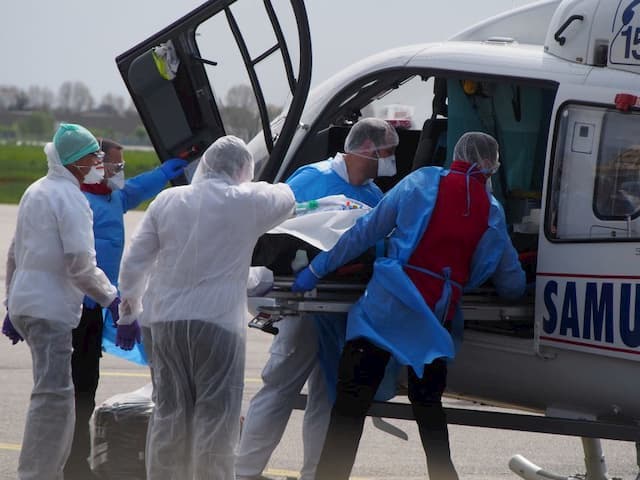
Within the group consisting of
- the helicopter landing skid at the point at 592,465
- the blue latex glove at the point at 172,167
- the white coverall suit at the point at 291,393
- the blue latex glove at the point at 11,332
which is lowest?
the helicopter landing skid at the point at 592,465

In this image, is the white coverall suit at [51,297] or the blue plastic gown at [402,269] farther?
the white coverall suit at [51,297]

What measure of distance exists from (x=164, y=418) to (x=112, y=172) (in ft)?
6.36

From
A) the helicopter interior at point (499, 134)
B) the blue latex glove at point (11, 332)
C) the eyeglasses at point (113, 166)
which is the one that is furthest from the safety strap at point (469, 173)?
the blue latex glove at point (11, 332)

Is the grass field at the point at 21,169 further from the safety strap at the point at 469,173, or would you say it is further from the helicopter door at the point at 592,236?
the helicopter door at the point at 592,236

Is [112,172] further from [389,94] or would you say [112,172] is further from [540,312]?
[540,312]

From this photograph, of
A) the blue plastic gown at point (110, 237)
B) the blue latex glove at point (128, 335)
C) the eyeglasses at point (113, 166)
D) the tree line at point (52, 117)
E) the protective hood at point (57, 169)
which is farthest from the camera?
the tree line at point (52, 117)

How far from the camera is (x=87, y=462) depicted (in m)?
7.10

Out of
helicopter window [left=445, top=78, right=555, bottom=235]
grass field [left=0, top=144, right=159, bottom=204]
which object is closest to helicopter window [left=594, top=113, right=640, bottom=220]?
helicopter window [left=445, top=78, right=555, bottom=235]

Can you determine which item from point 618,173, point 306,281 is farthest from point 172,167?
point 618,173

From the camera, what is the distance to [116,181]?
294 inches

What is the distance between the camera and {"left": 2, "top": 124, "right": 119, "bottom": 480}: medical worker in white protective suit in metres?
6.39

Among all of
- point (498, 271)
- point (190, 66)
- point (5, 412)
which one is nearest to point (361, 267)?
point (498, 271)

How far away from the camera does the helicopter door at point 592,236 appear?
5.74 metres

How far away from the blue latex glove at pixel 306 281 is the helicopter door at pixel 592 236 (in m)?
1.03
